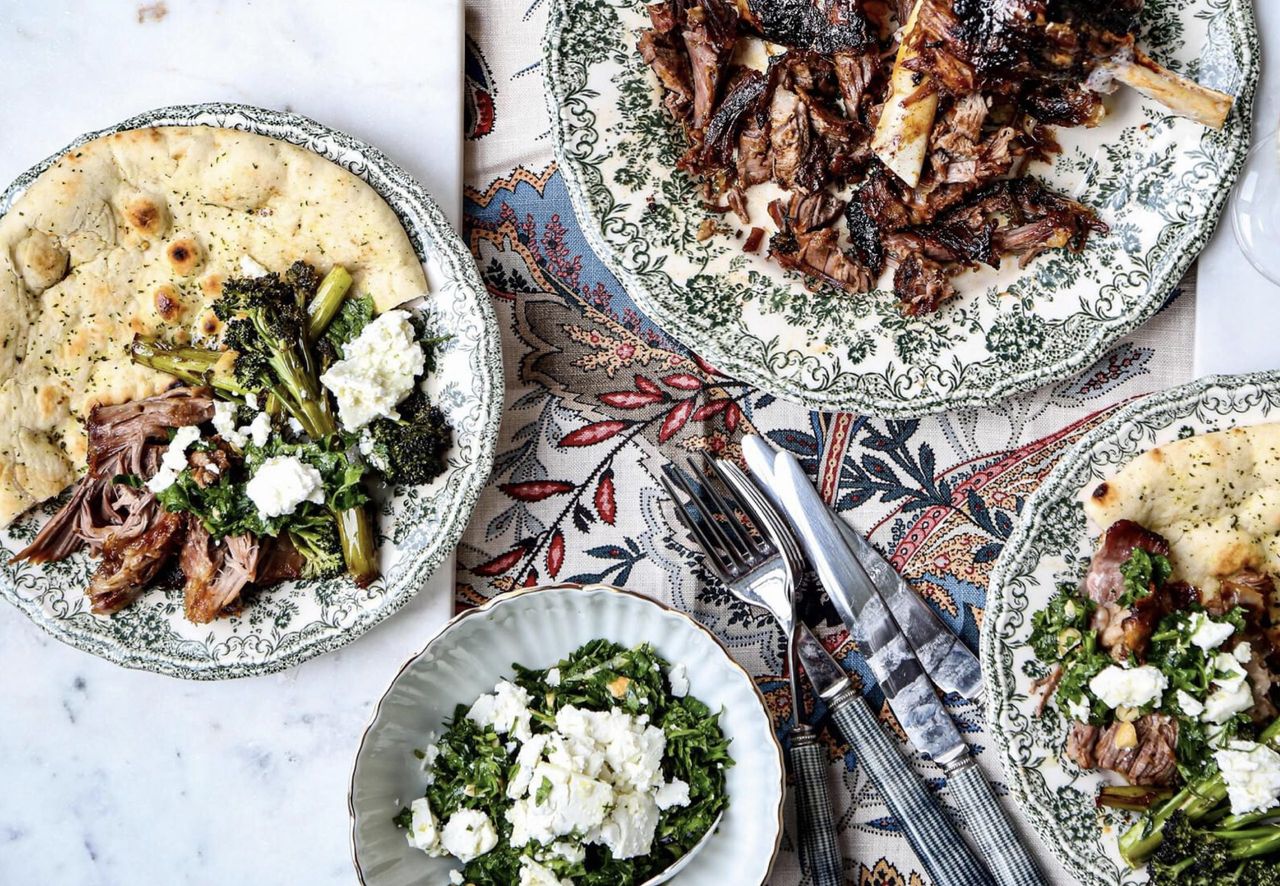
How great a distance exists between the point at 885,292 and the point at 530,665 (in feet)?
5.49

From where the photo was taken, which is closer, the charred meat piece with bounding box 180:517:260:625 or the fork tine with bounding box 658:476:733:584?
the charred meat piece with bounding box 180:517:260:625

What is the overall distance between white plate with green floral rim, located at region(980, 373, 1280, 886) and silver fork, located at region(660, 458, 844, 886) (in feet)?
1.92

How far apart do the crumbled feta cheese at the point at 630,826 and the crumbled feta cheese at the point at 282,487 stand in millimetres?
1324

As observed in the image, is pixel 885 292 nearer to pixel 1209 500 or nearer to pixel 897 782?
pixel 1209 500

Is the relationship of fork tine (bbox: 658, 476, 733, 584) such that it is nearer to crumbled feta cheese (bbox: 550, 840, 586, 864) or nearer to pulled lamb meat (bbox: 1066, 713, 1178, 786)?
crumbled feta cheese (bbox: 550, 840, 586, 864)

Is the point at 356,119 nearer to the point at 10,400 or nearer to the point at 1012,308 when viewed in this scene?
the point at 10,400

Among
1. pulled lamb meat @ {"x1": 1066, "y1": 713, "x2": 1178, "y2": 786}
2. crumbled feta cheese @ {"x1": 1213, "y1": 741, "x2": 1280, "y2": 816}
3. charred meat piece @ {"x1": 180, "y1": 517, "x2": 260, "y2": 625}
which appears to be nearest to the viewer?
crumbled feta cheese @ {"x1": 1213, "y1": 741, "x2": 1280, "y2": 816}

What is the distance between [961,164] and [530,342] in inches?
59.1

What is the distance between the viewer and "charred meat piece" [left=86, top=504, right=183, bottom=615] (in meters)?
3.15

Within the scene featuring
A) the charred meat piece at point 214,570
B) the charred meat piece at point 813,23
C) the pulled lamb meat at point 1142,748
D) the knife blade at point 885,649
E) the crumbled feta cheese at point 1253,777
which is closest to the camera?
the crumbled feta cheese at point 1253,777

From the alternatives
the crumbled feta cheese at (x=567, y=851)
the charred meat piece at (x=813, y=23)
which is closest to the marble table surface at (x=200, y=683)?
the crumbled feta cheese at (x=567, y=851)

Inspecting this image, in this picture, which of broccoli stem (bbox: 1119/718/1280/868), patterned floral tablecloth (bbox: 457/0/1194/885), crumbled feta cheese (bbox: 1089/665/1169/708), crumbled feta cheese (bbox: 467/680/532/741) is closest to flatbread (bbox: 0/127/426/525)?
patterned floral tablecloth (bbox: 457/0/1194/885)

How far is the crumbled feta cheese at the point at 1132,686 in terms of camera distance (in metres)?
2.87

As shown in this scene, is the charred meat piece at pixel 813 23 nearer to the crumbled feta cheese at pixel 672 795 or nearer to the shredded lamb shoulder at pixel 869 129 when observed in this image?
the shredded lamb shoulder at pixel 869 129
